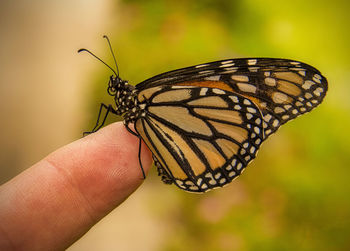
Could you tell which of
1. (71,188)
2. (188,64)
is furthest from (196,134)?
(188,64)

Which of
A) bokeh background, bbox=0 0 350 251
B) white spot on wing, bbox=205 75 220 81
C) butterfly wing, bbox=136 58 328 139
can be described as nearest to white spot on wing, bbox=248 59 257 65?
butterfly wing, bbox=136 58 328 139

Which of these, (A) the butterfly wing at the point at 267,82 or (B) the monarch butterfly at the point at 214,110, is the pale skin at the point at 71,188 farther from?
(A) the butterfly wing at the point at 267,82

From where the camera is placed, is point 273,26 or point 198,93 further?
point 273,26

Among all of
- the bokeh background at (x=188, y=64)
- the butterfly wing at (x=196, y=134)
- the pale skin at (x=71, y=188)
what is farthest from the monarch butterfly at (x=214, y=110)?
the bokeh background at (x=188, y=64)

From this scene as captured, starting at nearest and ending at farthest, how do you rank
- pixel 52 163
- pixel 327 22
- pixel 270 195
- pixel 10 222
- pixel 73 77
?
pixel 10 222 < pixel 52 163 < pixel 270 195 < pixel 327 22 < pixel 73 77

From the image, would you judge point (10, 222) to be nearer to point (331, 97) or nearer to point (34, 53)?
point (331, 97)

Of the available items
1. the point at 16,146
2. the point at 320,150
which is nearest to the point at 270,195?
the point at 320,150

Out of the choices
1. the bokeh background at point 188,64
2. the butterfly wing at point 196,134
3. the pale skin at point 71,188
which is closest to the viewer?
the pale skin at point 71,188

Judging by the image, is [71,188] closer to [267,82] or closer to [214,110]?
[214,110]
